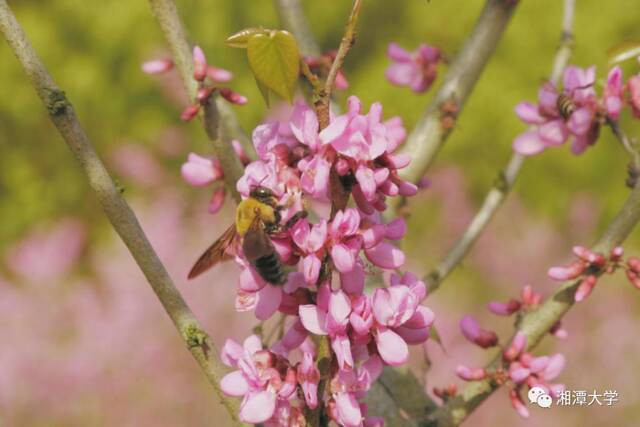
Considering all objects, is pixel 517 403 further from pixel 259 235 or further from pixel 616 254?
pixel 259 235

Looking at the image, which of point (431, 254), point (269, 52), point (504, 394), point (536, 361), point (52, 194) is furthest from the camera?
point (52, 194)

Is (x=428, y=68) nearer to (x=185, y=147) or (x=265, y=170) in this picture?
(x=265, y=170)

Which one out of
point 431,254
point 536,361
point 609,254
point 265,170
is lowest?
point 431,254

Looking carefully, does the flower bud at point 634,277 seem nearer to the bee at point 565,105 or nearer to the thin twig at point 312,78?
the bee at point 565,105

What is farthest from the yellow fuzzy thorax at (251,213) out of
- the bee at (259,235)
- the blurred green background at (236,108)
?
the blurred green background at (236,108)

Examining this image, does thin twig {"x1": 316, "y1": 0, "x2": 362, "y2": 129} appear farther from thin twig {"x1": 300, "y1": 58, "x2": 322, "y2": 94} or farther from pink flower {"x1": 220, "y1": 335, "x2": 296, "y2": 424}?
pink flower {"x1": 220, "y1": 335, "x2": 296, "y2": 424}

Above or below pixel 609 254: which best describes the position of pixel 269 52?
above

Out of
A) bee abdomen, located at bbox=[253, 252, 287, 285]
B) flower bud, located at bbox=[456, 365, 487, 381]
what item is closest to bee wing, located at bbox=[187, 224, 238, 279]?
bee abdomen, located at bbox=[253, 252, 287, 285]

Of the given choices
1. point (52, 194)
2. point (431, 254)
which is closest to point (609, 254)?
point (431, 254)
